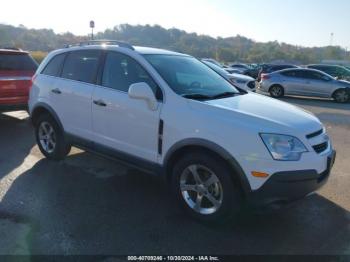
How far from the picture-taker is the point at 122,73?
14.5 ft

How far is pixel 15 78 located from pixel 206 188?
5.83 meters

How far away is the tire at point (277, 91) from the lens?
16250mm

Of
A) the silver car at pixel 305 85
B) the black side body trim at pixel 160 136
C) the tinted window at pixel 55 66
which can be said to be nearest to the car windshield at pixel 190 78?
the black side body trim at pixel 160 136

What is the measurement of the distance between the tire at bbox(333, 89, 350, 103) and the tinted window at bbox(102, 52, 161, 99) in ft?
42.6

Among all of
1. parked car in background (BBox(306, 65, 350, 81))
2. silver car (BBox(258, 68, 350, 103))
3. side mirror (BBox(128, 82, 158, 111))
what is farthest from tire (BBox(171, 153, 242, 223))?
parked car in background (BBox(306, 65, 350, 81))

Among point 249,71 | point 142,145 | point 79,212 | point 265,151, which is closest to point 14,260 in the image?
point 79,212

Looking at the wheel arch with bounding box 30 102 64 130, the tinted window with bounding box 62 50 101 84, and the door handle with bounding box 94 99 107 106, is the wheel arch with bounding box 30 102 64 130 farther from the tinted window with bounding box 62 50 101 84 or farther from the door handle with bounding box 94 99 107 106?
the door handle with bounding box 94 99 107 106

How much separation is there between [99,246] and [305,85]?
1415 centimetres

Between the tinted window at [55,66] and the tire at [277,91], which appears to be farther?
the tire at [277,91]

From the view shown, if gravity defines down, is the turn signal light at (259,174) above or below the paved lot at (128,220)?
above

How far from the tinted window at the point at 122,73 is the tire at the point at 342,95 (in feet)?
42.6

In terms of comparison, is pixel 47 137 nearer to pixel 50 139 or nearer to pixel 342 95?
pixel 50 139

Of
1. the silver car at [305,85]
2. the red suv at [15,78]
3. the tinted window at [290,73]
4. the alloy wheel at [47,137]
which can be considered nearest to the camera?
the alloy wheel at [47,137]

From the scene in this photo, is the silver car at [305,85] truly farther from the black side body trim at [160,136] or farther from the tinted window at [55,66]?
the black side body trim at [160,136]
